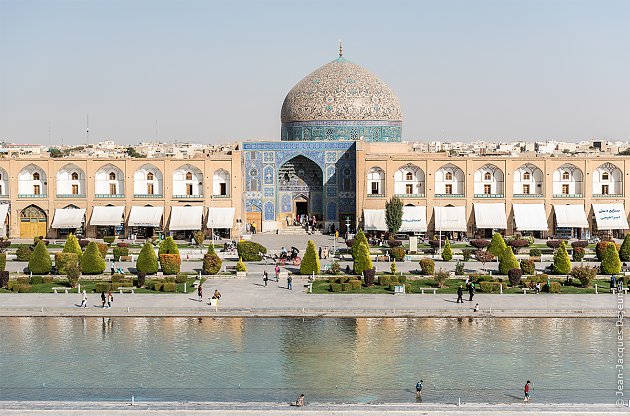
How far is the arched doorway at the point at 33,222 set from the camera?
52812 mm


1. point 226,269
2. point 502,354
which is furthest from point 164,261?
point 502,354

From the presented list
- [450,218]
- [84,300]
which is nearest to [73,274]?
[84,300]

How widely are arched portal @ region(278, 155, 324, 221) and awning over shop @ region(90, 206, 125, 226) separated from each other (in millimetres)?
8617

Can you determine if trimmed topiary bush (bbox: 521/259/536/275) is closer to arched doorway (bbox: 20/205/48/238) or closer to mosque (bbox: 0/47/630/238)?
mosque (bbox: 0/47/630/238)

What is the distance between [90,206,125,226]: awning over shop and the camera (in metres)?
52.1

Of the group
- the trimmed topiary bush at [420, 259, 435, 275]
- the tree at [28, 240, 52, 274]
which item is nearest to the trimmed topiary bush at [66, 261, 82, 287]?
the tree at [28, 240, 52, 274]

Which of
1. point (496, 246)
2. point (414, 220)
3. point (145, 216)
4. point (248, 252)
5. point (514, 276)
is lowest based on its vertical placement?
point (514, 276)

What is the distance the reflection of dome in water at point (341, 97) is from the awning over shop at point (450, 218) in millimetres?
8004

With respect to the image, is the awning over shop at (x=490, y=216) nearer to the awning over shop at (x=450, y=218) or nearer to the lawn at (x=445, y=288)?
the awning over shop at (x=450, y=218)

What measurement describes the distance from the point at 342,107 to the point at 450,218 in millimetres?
9594

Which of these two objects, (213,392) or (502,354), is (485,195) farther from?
(213,392)

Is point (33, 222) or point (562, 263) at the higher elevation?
point (33, 222)

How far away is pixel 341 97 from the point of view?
57156mm

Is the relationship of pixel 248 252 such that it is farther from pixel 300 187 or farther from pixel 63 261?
pixel 300 187
